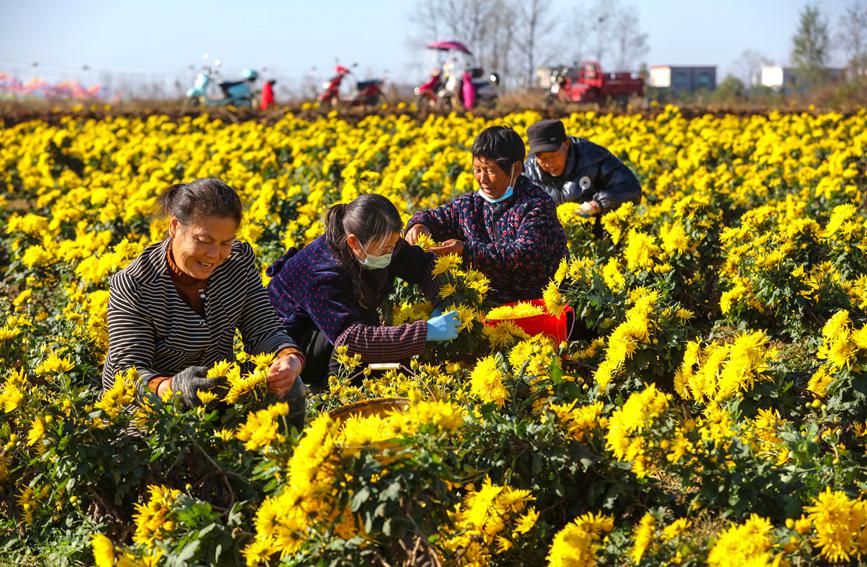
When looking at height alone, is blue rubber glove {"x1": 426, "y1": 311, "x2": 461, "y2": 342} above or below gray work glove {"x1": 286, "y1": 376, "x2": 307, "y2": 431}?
above

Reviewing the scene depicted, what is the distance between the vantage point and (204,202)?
287 centimetres

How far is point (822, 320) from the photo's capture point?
13.9 ft

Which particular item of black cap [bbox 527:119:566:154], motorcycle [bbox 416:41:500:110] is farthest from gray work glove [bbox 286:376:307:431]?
motorcycle [bbox 416:41:500:110]

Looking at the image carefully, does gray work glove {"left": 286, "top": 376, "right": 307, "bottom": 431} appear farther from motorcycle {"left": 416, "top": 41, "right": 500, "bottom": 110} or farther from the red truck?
the red truck

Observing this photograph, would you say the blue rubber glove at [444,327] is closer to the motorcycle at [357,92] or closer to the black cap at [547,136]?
the black cap at [547,136]

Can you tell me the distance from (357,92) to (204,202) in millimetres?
20631

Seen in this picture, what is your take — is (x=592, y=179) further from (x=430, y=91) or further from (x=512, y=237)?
(x=430, y=91)

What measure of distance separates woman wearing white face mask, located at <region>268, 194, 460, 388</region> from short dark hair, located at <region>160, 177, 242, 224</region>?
2.18 feet

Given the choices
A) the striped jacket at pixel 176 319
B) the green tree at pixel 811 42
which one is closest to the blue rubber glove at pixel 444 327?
the striped jacket at pixel 176 319

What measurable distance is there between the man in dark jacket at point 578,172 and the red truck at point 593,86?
18555 mm

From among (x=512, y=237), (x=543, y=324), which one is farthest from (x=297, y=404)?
(x=512, y=237)

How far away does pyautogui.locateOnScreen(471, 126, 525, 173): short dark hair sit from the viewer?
4191 mm

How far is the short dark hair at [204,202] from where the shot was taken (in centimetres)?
287

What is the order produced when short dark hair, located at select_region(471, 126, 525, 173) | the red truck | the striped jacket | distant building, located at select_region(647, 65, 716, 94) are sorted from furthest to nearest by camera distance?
distant building, located at select_region(647, 65, 716, 94)
the red truck
short dark hair, located at select_region(471, 126, 525, 173)
the striped jacket
